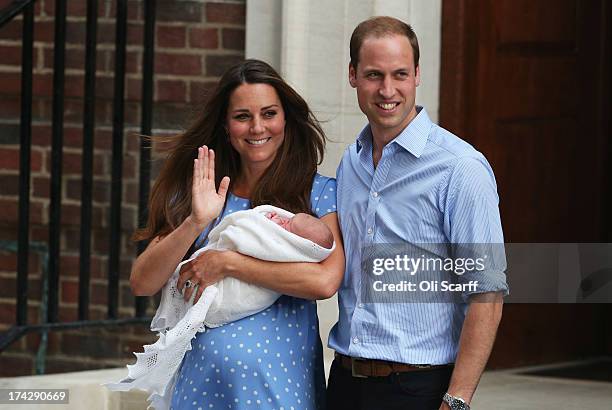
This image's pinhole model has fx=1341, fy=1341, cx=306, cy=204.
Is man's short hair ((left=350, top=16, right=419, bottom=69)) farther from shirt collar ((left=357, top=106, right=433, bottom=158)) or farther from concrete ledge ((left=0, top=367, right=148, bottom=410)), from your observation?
concrete ledge ((left=0, top=367, right=148, bottom=410))

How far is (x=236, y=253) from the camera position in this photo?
137 inches

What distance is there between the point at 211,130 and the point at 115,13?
1.93 metres

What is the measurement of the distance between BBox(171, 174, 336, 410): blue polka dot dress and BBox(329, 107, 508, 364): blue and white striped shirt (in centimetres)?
17

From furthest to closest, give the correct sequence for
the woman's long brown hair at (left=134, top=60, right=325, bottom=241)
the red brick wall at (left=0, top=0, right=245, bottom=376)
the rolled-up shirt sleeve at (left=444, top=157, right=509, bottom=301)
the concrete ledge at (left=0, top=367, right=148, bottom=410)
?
the red brick wall at (left=0, top=0, right=245, bottom=376)
the concrete ledge at (left=0, top=367, right=148, bottom=410)
the woman's long brown hair at (left=134, top=60, right=325, bottom=241)
the rolled-up shirt sleeve at (left=444, top=157, right=509, bottom=301)

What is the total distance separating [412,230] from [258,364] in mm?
546

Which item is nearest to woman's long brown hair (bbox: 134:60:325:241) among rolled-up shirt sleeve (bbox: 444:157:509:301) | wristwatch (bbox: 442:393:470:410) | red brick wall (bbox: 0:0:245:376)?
rolled-up shirt sleeve (bbox: 444:157:509:301)

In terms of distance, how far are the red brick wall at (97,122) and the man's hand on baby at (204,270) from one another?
1933mm

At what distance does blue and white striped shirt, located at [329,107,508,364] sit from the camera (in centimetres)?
320

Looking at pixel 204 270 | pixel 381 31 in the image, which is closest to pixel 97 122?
pixel 204 270

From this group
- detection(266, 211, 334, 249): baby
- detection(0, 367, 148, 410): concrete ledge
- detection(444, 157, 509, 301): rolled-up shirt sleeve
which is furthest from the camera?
detection(0, 367, 148, 410): concrete ledge

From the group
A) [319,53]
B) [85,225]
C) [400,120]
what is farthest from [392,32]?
[85,225]

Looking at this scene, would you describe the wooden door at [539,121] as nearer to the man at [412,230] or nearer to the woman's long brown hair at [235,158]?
the woman's long brown hair at [235,158]

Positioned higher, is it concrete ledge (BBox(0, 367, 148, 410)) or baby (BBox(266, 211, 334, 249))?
baby (BBox(266, 211, 334, 249))

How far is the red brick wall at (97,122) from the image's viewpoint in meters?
5.40
